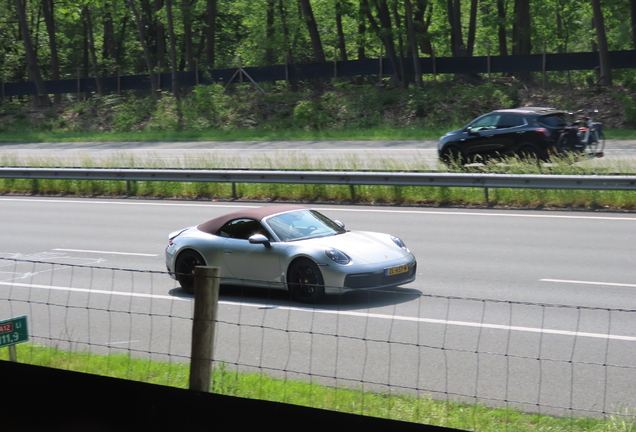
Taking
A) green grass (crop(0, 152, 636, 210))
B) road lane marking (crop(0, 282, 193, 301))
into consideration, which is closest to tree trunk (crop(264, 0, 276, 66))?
green grass (crop(0, 152, 636, 210))

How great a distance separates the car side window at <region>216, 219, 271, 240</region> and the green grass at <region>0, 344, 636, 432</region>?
12.0 ft

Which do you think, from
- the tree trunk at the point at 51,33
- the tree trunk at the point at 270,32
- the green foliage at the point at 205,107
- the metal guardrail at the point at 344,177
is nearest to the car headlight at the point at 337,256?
the metal guardrail at the point at 344,177

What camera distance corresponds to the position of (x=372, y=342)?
27.0 feet

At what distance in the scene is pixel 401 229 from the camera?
1538 cm

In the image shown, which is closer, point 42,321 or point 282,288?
point 42,321

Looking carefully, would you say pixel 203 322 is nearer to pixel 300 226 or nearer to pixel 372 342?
pixel 372 342

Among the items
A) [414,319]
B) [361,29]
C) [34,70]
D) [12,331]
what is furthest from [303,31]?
[12,331]

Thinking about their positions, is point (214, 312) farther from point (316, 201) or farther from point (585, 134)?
point (585, 134)

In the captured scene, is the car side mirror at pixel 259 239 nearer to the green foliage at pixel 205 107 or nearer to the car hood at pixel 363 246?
the car hood at pixel 363 246

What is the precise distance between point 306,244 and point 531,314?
2989 millimetres

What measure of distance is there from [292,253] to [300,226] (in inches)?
28.6

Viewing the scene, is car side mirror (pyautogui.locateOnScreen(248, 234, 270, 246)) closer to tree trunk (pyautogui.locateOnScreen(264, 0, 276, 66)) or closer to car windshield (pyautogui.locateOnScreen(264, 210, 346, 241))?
car windshield (pyautogui.locateOnScreen(264, 210, 346, 241))

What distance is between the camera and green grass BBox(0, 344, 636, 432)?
17.9 feet

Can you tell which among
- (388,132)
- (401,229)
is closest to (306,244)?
(401,229)
